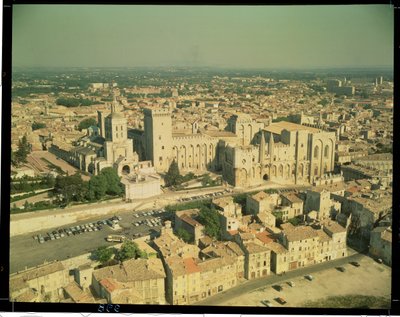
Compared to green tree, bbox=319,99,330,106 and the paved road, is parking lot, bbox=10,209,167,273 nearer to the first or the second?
the paved road

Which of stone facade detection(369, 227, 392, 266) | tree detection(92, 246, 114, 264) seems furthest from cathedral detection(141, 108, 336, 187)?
tree detection(92, 246, 114, 264)

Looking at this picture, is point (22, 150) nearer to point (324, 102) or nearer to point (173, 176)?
point (173, 176)

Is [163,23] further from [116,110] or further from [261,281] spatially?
[261,281]

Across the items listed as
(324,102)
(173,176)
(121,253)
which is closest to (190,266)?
(121,253)

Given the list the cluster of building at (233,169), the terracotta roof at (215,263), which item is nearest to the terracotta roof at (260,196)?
the cluster of building at (233,169)

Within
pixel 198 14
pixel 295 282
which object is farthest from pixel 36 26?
pixel 295 282

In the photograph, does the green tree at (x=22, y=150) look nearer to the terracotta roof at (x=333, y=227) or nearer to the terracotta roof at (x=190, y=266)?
the terracotta roof at (x=190, y=266)
